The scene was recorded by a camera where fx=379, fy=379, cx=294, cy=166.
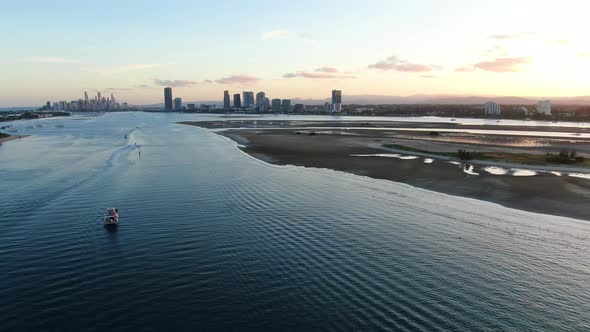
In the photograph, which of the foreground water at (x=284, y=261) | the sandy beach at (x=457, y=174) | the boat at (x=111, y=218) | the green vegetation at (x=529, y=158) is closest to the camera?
the foreground water at (x=284, y=261)

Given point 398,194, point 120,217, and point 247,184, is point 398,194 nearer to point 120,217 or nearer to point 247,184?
point 247,184

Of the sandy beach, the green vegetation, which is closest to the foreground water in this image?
the sandy beach

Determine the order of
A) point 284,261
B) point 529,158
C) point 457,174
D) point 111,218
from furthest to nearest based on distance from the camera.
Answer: point 529,158
point 457,174
point 111,218
point 284,261

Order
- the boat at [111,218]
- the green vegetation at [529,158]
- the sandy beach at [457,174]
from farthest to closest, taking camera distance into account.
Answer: the green vegetation at [529,158] → the sandy beach at [457,174] → the boat at [111,218]

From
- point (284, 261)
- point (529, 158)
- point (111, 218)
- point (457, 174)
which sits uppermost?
point (529, 158)

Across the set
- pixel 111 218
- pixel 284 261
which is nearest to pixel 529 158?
pixel 284 261

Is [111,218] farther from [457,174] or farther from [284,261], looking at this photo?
[457,174]

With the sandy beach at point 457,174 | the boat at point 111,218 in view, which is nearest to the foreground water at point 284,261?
the boat at point 111,218

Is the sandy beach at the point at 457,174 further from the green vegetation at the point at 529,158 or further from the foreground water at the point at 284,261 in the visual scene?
the foreground water at the point at 284,261
